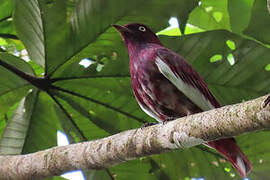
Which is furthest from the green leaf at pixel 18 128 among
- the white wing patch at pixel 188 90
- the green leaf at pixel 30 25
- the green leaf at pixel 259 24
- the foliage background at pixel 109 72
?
the green leaf at pixel 259 24

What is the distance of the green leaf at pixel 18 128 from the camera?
128 inches

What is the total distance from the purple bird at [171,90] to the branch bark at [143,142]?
0.47 metres

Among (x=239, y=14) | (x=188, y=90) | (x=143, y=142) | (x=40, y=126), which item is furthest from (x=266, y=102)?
(x=40, y=126)

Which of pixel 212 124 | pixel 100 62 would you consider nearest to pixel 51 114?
pixel 100 62

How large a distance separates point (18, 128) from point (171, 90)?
3.26 feet

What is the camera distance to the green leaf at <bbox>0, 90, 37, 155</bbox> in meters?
3.26

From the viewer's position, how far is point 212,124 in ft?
6.71

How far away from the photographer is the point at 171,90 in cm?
296

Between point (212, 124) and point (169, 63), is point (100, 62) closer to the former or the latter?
point (169, 63)

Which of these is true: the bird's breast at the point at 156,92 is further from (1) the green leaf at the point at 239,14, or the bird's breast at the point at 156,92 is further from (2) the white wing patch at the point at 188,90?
(1) the green leaf at the point at 239,14

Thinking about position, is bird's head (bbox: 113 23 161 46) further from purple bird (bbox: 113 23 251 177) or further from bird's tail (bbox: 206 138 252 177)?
bird's tail (bbox: 206 138 252 177)

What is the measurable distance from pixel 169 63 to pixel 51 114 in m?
0.91

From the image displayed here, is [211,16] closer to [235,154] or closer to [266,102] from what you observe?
[235,154]

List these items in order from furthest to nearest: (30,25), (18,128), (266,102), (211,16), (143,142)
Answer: (211,16) → (18,128) → (30,25) → (143,142) → (266,102)
